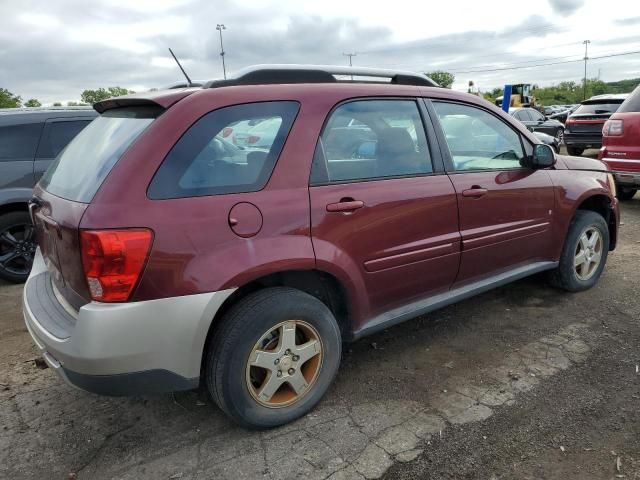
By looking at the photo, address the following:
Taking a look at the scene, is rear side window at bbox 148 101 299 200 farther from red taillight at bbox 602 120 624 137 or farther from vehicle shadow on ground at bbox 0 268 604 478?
red taillight at bbox 602 120 624 137

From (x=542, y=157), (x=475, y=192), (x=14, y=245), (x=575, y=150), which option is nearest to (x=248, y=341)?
(x=475, y=192)

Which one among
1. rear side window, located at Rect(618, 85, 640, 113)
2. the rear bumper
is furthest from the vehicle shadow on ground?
the rear bumper

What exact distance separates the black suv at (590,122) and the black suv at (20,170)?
11480 millimetres

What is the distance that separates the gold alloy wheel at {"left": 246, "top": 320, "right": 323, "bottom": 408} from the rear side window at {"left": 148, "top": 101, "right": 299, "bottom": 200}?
73 centimetres

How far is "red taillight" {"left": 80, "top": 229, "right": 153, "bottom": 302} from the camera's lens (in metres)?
2.12

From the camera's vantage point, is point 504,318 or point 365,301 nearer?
point 365,301

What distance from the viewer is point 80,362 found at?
2.19 m

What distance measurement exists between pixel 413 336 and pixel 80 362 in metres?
2.25

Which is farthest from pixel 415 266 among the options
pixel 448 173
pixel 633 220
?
pixel 633 220

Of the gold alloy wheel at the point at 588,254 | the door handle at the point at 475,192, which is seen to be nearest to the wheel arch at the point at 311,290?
the door handle at the point at 475,192

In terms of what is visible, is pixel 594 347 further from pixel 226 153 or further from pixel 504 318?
pixel 226 153

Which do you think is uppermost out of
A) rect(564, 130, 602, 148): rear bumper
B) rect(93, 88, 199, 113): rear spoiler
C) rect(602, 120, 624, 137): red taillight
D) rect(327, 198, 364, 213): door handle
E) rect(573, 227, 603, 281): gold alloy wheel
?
rect(93, 88, 199, 113): rear spoiler

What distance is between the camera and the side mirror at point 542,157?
12.1 ft

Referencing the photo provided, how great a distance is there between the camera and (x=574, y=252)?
4.17m
